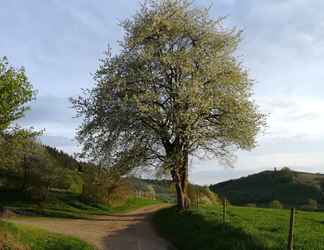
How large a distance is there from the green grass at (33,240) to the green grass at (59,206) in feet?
51.5

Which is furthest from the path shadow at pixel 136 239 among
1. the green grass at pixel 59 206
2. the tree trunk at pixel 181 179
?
the green grass at pixel 59 206

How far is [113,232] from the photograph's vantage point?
3192 cm

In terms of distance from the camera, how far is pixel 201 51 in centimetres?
3753

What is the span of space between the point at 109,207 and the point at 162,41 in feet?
76.6

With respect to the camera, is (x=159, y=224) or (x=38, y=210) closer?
(x=159, y=224)

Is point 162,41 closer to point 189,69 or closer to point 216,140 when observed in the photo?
point 189,69

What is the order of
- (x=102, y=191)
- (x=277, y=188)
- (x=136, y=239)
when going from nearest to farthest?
(x=136, y=239), (x=102, y=191), (x=277, y=188)

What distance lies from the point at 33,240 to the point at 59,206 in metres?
24.8

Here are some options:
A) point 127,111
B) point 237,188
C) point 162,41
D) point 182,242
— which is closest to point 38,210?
point 127,111

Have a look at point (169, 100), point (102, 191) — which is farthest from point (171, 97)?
point (102, 191)

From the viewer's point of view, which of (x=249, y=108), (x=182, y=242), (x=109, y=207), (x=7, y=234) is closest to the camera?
(x=7, y=234)

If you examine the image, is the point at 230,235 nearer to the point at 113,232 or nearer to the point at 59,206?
the point at 113,232

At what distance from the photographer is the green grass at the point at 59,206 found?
43112 millimetres

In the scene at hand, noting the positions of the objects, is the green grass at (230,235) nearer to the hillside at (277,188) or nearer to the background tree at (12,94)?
the background tree at (12,94)
